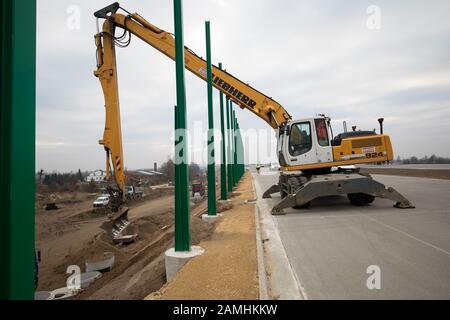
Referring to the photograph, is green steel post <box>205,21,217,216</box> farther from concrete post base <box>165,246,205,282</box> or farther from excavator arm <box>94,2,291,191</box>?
concrete post base <box>165,246,205,282</box>

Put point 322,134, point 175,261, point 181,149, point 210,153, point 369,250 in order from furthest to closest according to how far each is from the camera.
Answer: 1. point 322,134
2. point 210,153
3. point 181,149
4. point 175,261
5. point 369,250

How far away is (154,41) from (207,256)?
8.87 m

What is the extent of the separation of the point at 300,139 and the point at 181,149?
224 inches

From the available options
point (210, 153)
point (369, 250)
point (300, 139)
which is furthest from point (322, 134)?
point (369, 250)

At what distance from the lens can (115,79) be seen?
10195mm

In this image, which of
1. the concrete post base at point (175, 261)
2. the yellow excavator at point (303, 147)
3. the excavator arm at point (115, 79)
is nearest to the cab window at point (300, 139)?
the yellow excavator at point (303, 147)

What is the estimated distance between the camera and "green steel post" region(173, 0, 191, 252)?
237 inches

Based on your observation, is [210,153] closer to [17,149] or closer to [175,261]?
[175,261]

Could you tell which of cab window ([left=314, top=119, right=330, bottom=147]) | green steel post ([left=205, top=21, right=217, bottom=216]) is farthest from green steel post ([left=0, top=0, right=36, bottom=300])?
cab window ([left=314, top=119, right=330, bottom=147])

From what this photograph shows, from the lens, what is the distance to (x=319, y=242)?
20.5ft

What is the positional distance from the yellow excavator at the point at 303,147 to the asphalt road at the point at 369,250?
29.7 inches

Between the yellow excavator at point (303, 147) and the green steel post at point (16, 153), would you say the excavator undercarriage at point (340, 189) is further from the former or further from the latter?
the green steel post at point (16, 153)
